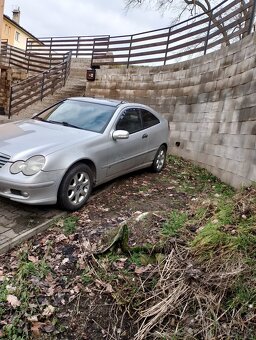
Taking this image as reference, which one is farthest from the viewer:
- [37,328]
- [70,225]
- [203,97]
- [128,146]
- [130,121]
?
[203,97]

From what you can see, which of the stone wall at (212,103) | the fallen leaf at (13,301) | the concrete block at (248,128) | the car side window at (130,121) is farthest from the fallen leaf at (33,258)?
the concrete block at (248,128)

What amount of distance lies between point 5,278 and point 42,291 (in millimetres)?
415

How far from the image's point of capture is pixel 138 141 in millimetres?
5988

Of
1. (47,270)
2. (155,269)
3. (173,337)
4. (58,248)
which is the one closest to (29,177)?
(58,248)

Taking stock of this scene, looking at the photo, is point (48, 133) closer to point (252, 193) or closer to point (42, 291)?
point (42, 291)

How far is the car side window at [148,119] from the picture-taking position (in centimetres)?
636

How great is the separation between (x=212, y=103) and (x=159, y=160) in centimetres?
197

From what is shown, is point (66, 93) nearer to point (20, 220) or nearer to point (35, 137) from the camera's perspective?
point (35, 137)

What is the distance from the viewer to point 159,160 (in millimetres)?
6941

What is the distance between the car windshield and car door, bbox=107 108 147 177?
25 centimetres

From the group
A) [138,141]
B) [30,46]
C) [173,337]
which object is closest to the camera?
[173,337]

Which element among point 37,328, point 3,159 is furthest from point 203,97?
point 37,328

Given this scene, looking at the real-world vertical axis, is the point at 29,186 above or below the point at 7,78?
below

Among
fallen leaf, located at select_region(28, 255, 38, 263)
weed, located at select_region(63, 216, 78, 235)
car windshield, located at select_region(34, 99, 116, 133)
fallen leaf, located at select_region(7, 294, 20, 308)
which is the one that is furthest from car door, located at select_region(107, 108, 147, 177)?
fallen leaf, located at select_region(7, 294, 20, 308)
